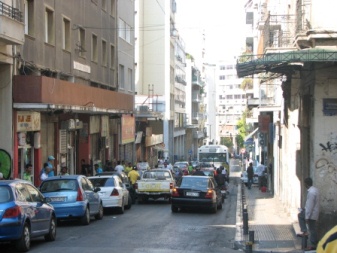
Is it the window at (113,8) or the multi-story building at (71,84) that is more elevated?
the window at (113,8)

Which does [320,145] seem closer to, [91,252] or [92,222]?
[91,252]

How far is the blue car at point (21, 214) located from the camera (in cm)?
1310

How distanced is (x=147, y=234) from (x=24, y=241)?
4.62 metres

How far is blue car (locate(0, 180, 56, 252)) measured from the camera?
43.0 feet

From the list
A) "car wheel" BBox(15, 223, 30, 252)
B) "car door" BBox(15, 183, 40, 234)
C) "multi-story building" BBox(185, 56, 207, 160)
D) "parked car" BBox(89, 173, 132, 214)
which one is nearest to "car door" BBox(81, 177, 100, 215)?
"parked car" BBox(89, 173, 132, 214)

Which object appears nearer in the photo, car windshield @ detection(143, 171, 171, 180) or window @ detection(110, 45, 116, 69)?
car windshield @ detection(143, 171, 171, 180)

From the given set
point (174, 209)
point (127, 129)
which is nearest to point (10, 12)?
point (174, 209)

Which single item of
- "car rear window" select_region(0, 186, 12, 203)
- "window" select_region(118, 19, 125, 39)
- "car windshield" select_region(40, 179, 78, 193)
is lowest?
"car windshield" select_region(40, 179, 78, 193)

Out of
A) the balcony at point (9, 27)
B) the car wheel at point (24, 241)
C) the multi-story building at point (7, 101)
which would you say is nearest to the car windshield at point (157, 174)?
the multi-story building at point (7, 101)

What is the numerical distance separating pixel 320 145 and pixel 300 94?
367 cm

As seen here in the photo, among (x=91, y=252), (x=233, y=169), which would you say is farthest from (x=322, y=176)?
(x=233, y=169)

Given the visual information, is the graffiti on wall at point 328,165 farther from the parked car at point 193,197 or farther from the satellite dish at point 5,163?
the satellite dish at point 5,163

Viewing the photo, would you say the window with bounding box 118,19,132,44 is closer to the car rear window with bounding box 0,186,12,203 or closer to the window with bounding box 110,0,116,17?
the window with bounding box 110,0,116,17

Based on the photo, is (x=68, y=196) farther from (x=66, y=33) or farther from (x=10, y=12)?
(x=66, y=33)
